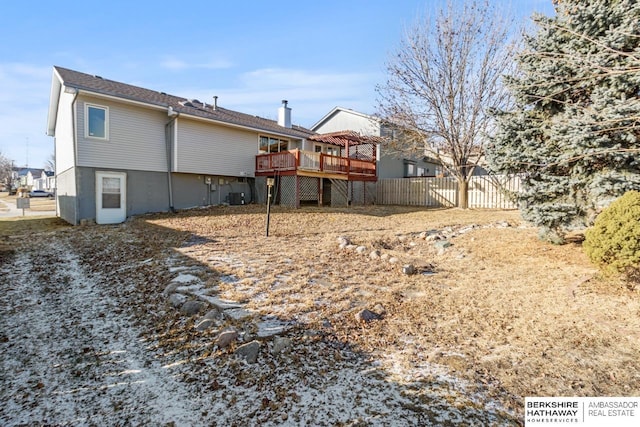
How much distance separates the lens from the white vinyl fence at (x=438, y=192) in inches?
627

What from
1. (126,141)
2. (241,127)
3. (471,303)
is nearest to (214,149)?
(241,127)

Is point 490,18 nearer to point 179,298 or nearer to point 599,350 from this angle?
point 599,350

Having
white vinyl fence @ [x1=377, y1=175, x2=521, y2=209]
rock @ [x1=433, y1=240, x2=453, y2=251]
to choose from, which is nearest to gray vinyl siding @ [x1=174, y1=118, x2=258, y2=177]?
white vinyl fence @ [x1=377, y1=175, x2=521, y2=209]

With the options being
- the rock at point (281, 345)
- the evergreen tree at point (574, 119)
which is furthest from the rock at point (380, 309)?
the evergreen tree at point (574, 119)

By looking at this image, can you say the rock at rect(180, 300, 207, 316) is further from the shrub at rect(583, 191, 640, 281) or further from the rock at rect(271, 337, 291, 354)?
the shrub at rect(583, 191, 640, 281)

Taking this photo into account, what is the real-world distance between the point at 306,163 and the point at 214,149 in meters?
4.22

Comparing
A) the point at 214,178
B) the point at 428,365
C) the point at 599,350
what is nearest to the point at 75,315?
the point at 428,365

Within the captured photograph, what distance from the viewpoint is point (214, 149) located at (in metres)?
14.3

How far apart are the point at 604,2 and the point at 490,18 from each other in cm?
859

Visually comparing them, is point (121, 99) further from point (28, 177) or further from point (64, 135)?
point (28, 177)

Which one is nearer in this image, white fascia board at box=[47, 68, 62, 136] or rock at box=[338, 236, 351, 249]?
rock at box=[338, 236, 351, 249]

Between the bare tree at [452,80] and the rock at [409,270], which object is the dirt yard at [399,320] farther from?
the bare tree at [452,80]

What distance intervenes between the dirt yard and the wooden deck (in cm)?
712

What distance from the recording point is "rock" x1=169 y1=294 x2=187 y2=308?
416cm
